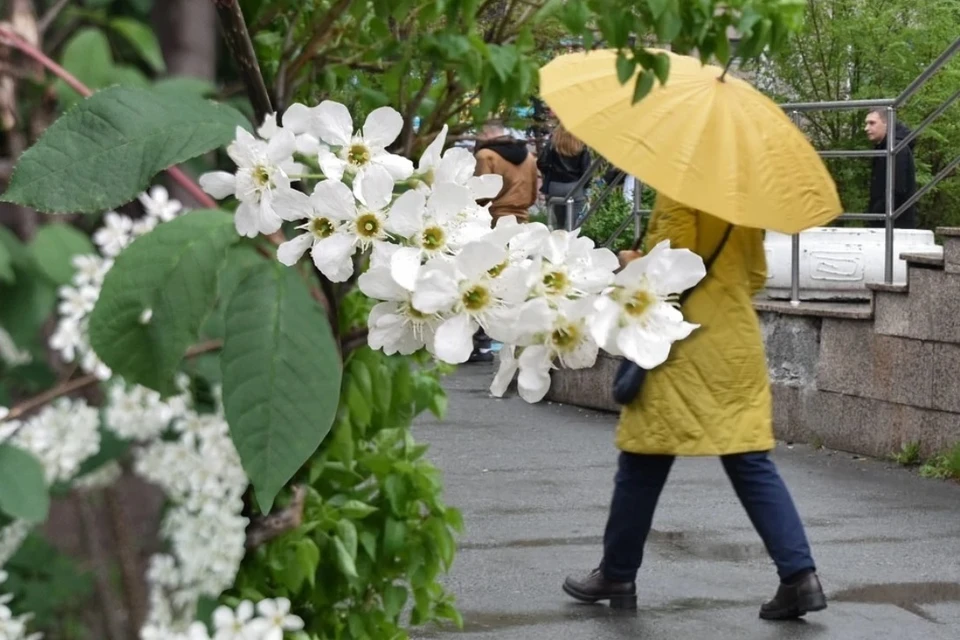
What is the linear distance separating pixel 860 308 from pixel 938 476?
55.8 inches

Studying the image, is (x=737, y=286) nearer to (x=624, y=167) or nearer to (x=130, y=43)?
(x=624, y=167)

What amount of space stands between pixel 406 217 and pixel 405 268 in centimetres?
4

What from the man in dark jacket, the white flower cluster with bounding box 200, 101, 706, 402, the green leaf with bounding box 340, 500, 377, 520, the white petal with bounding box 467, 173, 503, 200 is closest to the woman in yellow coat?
the green leaf with bounding box 340, 500, 377, 520

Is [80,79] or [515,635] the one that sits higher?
[80,79]

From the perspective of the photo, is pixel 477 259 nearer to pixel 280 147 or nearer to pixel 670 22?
pixel 280 147

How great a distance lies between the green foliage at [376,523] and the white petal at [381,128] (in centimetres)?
147

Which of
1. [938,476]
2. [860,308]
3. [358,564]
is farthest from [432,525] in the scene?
[860,308]

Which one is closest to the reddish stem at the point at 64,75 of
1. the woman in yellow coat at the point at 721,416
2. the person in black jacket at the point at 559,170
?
the woman in yellow coat at the point at 721,416

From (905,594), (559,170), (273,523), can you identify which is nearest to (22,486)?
(273,523)

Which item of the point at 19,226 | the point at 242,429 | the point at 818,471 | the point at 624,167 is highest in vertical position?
the point at 19,226

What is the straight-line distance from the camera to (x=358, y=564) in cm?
321

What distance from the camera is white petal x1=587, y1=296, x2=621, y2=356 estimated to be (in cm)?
98

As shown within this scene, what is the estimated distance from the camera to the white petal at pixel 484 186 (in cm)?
113

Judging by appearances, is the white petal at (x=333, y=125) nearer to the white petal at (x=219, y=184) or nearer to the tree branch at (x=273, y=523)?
the white petal at (x=219, y=184)
